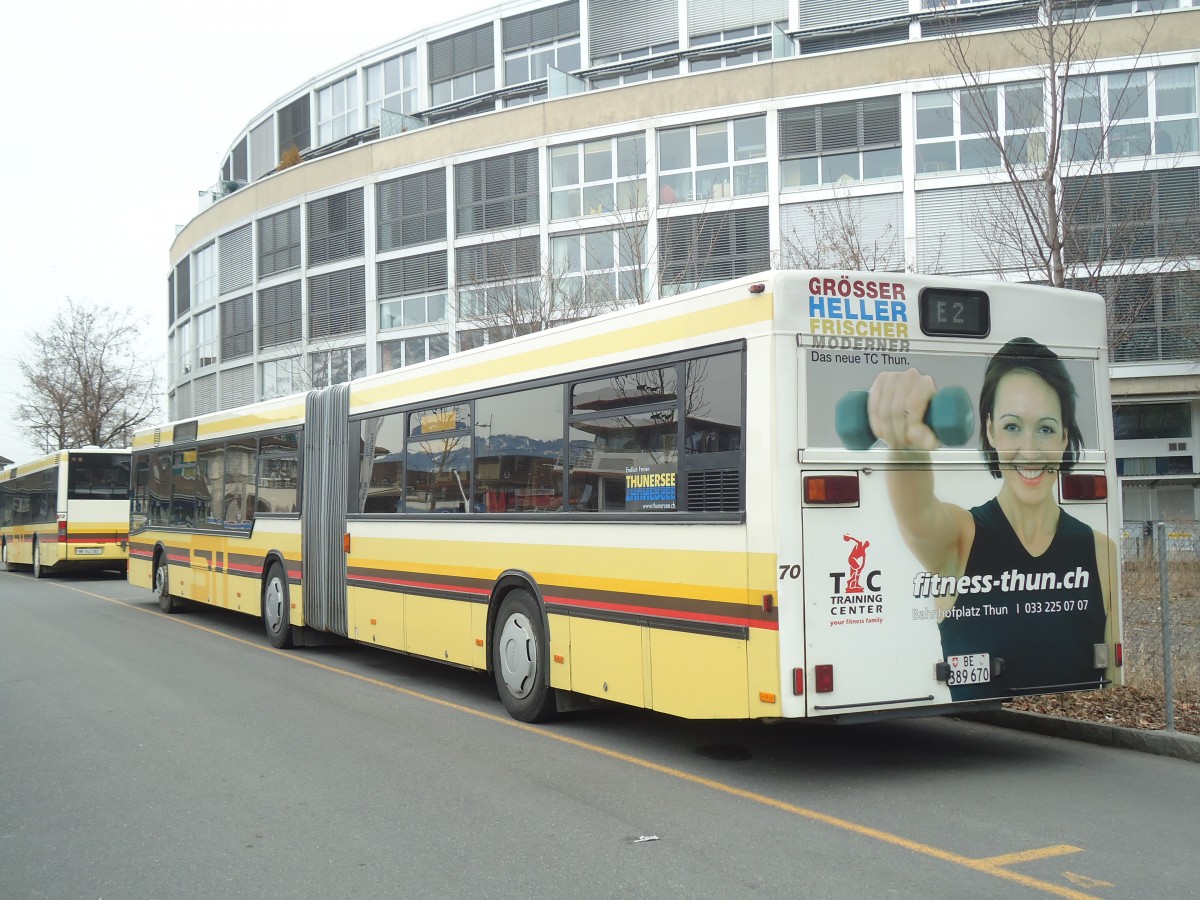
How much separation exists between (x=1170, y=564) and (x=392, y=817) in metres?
5.82

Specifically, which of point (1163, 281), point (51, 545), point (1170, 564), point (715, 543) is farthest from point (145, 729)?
point (51, 545)

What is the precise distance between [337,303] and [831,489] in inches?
1454

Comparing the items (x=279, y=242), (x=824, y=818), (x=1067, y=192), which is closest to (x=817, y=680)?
(x=824, y=818)

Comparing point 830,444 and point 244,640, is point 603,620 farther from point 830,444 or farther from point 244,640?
point 244,640

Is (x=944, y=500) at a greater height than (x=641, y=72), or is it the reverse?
(x=641, y=72)

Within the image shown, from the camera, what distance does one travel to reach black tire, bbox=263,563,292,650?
47.1ft

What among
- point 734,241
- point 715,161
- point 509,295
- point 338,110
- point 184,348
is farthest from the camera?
point 184,348

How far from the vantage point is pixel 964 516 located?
24.0ft

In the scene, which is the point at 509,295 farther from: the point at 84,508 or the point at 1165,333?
the point at 1165,333

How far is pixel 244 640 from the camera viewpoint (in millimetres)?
15523

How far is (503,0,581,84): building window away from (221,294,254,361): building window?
14034 mm

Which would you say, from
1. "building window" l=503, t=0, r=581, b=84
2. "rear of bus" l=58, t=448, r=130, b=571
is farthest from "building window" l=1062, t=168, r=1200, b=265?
"building window" l=503, t=0, r=581, b=84

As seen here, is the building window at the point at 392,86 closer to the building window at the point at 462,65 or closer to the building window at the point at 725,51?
the building window at the point at 462,65

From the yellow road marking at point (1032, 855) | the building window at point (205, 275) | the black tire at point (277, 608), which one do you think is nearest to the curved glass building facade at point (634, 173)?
the building window at point (205, 275)
